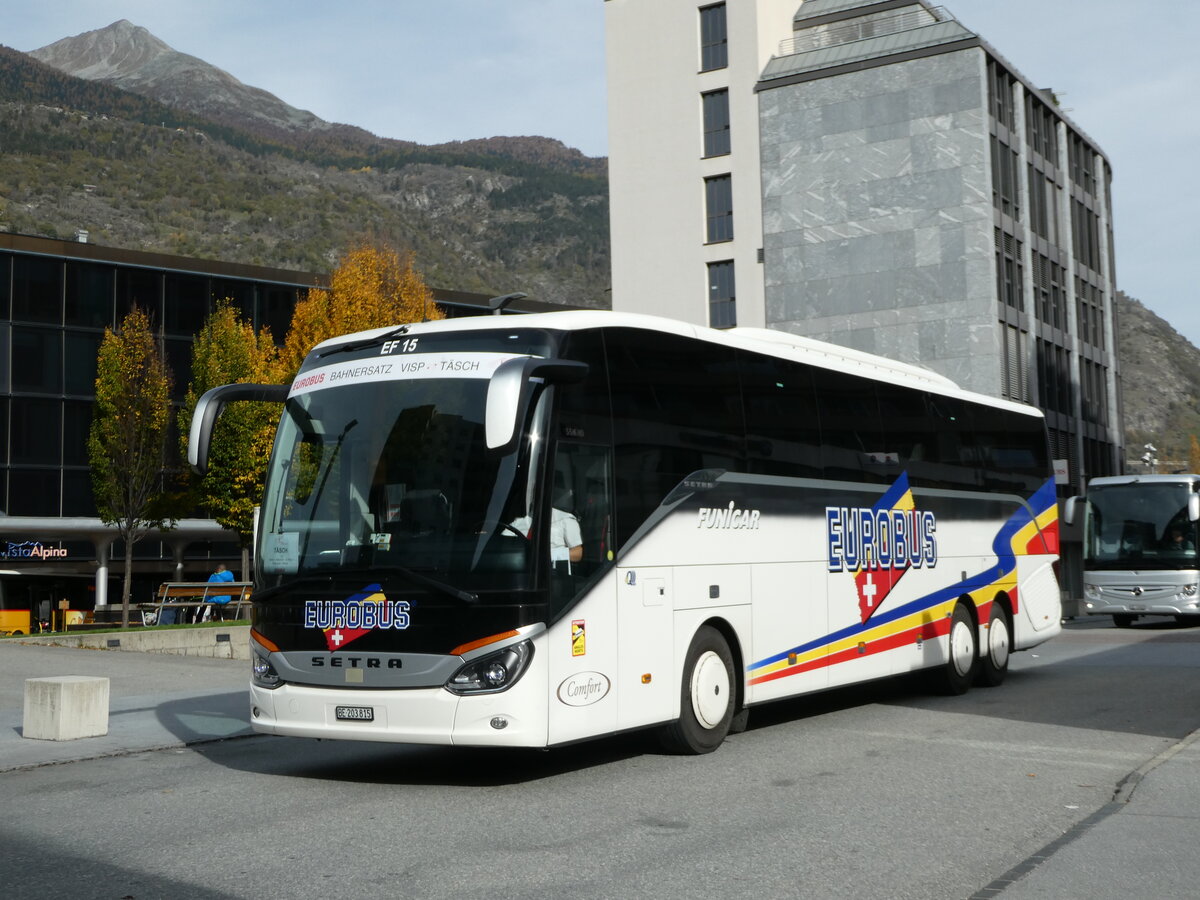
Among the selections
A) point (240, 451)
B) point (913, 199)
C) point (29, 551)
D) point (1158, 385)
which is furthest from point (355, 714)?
point (1158, 385)

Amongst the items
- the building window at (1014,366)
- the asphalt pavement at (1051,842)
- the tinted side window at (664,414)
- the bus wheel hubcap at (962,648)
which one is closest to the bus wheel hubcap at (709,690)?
the tinted side window at (664,414)

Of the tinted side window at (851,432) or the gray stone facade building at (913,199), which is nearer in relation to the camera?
the tinted side window at (851,432)

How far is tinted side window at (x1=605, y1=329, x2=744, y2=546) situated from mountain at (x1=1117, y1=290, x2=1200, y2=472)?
531 ft

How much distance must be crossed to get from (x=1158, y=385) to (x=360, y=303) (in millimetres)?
159350

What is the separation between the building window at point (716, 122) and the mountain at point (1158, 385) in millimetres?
120471

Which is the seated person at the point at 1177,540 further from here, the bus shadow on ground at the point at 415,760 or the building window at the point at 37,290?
the building window at the point at 37,290

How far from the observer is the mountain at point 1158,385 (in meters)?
168

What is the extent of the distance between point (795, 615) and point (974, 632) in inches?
187

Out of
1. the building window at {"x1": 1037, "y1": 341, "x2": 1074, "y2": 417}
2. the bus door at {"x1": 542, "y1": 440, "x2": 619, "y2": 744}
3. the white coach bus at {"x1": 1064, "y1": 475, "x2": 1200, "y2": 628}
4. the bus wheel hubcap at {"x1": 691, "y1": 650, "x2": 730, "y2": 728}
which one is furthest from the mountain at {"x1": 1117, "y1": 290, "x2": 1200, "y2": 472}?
the bus door at {"x1": 542, "y1": 440, "x2": 619, "y2": 744}

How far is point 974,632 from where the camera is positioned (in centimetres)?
1653

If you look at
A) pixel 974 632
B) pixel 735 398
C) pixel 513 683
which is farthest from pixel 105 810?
pixel 974 632

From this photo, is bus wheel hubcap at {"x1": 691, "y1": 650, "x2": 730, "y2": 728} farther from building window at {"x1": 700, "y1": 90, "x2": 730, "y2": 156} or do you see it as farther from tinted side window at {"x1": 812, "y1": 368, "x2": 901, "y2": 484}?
building window at {"x1": 700, "y1": 90, "x2": 730, "y2": 156}

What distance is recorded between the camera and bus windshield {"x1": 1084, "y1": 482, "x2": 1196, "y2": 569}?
3231cm

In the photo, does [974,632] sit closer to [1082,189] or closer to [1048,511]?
[1048,511]
